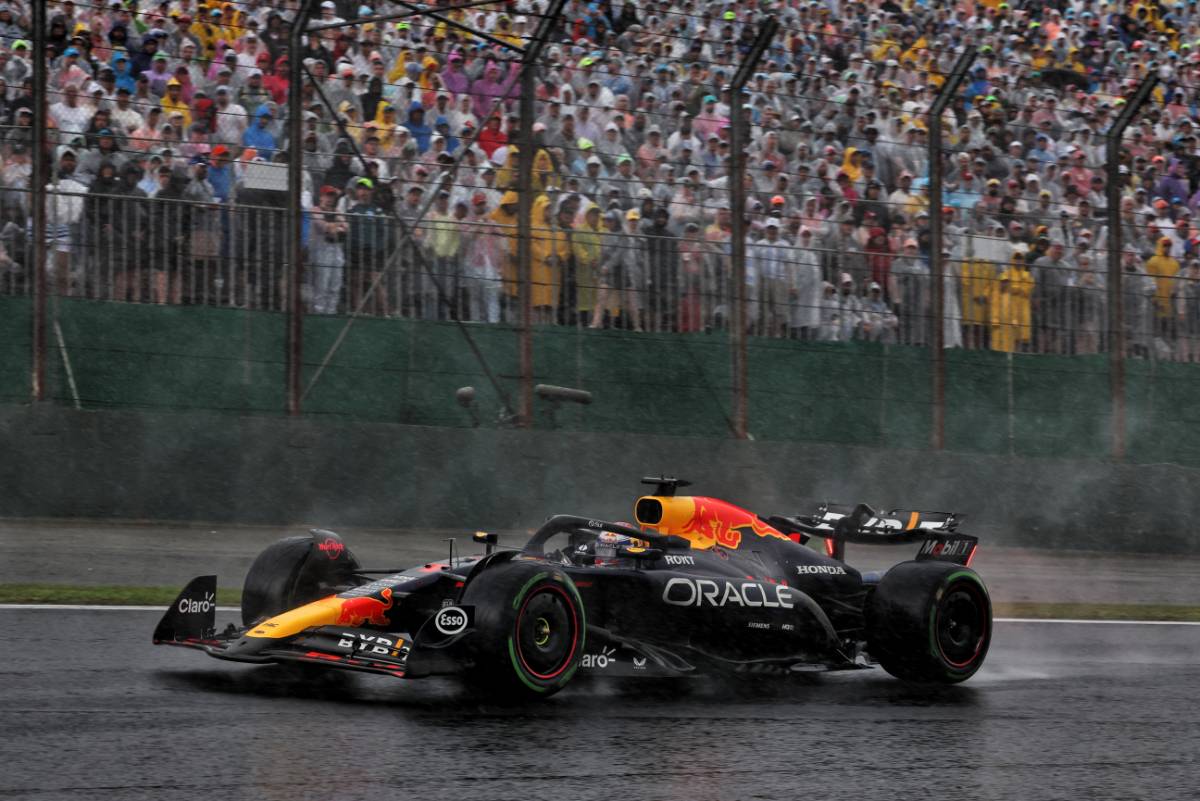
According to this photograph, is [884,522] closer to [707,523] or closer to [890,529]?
[890,529]

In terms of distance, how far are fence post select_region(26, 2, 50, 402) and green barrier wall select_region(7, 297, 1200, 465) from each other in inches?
2.6

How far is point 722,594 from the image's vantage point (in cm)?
678

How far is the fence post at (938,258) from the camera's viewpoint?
13.3 metres

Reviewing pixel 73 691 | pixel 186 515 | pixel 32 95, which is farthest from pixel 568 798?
pixel 32 95

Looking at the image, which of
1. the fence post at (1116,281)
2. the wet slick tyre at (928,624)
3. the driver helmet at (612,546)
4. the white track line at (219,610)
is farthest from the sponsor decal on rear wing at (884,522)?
the fence post at (1116,281)

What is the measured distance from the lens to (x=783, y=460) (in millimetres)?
12719

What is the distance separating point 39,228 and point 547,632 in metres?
6.20

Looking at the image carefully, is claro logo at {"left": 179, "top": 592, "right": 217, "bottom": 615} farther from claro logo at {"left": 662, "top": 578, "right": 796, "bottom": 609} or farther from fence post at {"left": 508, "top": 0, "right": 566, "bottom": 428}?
fence post at {"left": 508, "top": 0, "right": 566, "bottom": 428}

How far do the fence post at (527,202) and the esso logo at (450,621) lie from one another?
6176mm

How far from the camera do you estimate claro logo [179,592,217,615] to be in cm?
629

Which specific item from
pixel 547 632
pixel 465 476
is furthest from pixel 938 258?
pixel 547 632

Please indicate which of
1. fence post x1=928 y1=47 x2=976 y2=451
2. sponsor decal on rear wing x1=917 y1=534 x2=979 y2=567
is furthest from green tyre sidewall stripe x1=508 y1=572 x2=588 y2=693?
fence post x1=928 y1=47 x2=976 y2=451

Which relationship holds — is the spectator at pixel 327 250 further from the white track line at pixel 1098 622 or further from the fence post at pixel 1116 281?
the fence post at pixel 1116 281

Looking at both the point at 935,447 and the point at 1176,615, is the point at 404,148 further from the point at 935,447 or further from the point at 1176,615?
the point at 1176,615
